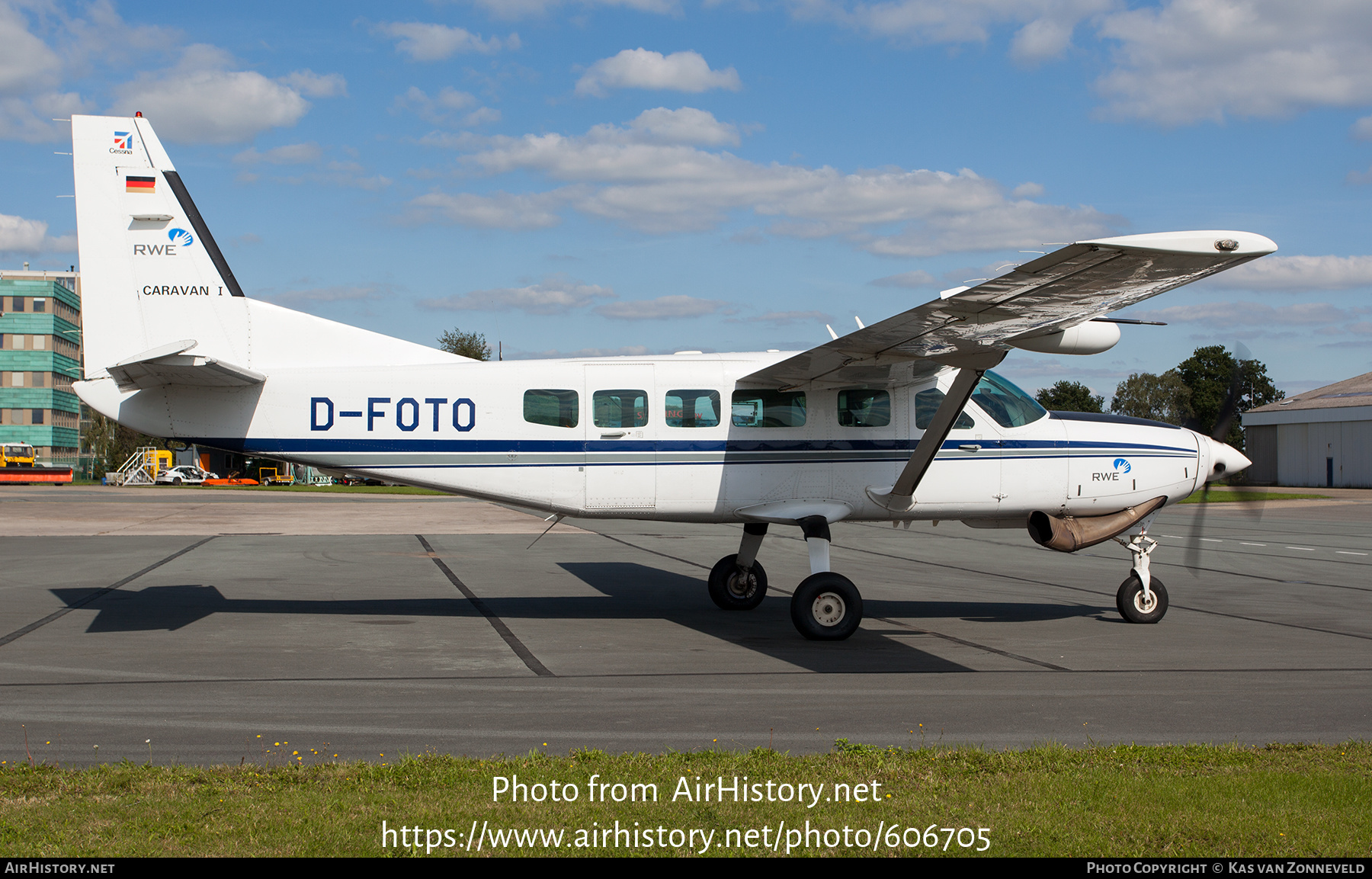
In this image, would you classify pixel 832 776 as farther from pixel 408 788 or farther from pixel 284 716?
pixel 284 716

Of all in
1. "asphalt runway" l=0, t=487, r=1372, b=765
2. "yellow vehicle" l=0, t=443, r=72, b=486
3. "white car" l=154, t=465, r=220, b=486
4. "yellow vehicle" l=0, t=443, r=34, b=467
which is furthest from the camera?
"yellow vehicle" l=0, t=443, r=34, b=467

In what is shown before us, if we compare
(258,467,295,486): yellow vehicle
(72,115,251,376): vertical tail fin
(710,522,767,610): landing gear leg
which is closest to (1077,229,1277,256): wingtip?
(710,522,767,610): landing gear leg

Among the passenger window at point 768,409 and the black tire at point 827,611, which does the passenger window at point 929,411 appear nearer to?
the passenger window at point 768,409

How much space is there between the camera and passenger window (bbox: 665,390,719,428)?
1144 centimetres

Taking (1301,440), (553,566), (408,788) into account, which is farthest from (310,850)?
(1301,440)

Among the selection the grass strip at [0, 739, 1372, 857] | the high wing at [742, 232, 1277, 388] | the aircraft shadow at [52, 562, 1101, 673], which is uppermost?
the high wing at [742, 232, 1277, 388]

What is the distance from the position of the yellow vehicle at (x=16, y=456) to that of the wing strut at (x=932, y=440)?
76.8 meters

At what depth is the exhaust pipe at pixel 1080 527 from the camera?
12.0m

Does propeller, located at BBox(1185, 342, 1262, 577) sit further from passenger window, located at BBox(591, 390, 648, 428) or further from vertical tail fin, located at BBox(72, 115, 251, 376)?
vertical tail fin, located at BBox(72, 115, 251, 376)

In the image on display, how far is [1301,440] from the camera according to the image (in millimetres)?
68875

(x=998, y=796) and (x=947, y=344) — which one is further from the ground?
(x=947, y=344)

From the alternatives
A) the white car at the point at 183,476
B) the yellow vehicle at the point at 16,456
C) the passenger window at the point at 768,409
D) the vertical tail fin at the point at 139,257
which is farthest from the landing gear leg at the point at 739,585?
the yellow vehicle at the point at 16,456

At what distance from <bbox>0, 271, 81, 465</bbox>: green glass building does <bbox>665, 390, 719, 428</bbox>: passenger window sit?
357ft

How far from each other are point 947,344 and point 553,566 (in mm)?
10024
